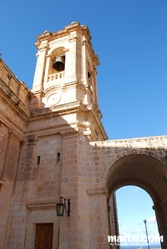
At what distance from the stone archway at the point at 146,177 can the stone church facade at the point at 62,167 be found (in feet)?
0.15

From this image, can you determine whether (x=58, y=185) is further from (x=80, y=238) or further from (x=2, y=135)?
(x=2, y=135)

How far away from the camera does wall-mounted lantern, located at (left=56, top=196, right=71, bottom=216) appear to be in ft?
22.8

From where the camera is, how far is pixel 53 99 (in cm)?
1149

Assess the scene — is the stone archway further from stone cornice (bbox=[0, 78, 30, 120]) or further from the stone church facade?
stone cornice (bbox=[0, 78, 30, 120])

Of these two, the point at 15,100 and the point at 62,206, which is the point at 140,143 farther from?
the point at 15,100

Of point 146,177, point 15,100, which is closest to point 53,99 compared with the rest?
point 15,100

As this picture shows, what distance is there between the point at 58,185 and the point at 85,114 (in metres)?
3.66

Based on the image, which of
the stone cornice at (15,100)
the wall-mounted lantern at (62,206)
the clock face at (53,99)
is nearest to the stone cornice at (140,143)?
the wall-mounted lantern at (62,206)

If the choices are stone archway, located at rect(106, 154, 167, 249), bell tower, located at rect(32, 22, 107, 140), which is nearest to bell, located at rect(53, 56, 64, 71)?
bell tower, located at rect(32, 22, 107, 140)

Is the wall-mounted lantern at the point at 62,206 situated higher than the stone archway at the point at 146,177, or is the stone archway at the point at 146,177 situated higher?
the stone archway at the point at 146,177

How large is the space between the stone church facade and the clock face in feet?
0.23

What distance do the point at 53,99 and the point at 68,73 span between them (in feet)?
6.34

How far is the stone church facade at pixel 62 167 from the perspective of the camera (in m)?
7.54

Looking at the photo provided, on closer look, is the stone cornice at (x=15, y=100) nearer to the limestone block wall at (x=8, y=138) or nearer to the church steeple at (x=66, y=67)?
the limestone block wall at (x=8, y=138)
